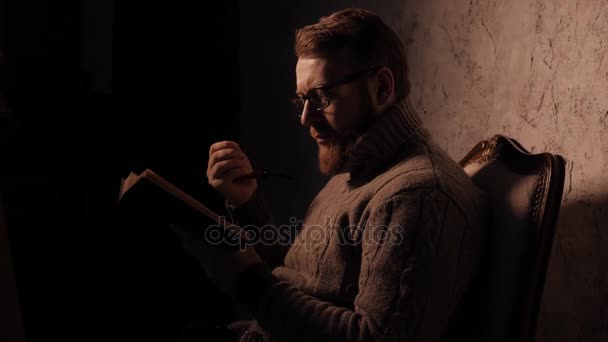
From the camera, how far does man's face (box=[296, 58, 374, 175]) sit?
4.33 feet

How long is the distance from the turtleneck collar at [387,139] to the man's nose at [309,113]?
117 millimetres

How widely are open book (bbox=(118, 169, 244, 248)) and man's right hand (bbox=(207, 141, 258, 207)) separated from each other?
317 mm

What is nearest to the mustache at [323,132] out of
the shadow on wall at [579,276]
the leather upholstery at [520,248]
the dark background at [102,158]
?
the leather upholstery at [520,248]

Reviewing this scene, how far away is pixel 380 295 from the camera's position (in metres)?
1.07

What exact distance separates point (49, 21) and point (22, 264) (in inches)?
37.3

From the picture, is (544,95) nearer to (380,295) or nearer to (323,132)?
(323,132)

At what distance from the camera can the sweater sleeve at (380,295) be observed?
41.7 inches

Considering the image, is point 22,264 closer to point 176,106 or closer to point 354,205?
point 176,106

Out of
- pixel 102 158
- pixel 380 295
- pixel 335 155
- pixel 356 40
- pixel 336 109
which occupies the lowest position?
pixel 102 158

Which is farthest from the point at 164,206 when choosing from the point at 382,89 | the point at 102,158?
the point at 102,158

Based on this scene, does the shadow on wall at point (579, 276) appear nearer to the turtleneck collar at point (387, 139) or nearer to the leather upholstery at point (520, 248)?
the leather upholstery at point (520, 248)

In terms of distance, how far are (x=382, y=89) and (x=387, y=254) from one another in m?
0.41

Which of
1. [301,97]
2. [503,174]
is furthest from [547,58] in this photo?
[301,97]

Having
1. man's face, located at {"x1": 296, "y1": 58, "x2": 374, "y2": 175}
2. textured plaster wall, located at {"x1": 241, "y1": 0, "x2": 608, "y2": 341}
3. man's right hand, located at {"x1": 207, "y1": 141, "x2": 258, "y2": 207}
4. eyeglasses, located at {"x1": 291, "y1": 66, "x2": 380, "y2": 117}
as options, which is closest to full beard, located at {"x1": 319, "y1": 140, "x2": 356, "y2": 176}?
man's face, located at {"x1": 296, "y1": 58, "x2": 374, "y2": 175}
